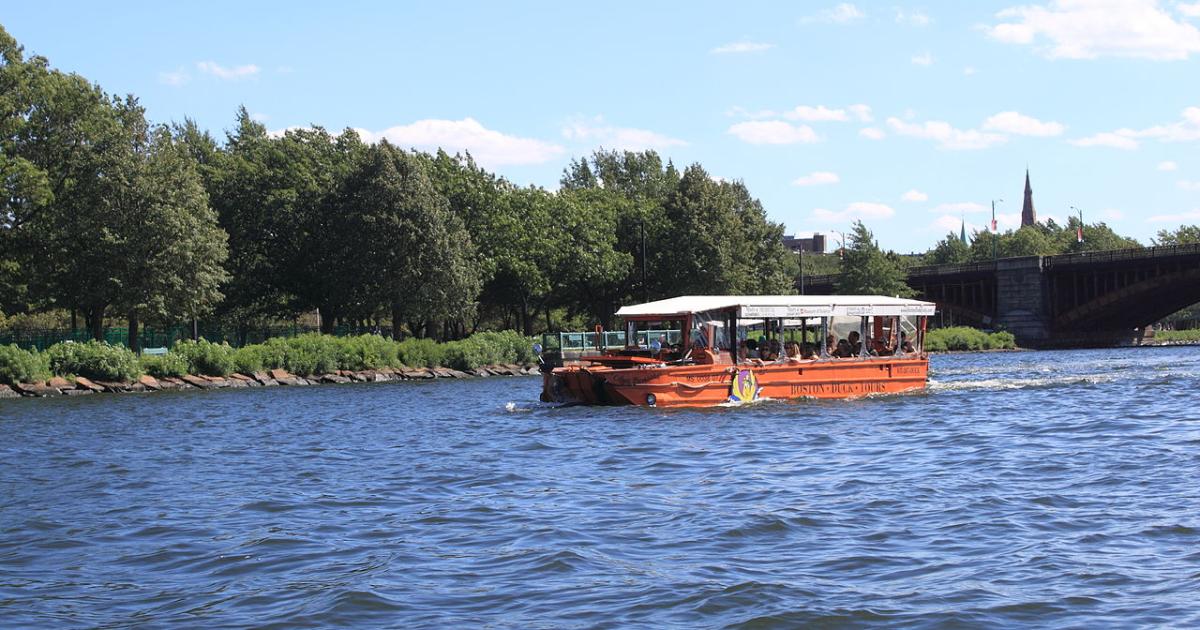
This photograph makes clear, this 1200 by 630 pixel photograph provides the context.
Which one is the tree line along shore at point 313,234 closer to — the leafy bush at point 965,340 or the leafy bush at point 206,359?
the leafy bush at point 206,359

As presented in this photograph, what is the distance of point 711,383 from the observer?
30.3m

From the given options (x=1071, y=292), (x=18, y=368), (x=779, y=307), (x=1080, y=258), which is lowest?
(x=18, y=368)

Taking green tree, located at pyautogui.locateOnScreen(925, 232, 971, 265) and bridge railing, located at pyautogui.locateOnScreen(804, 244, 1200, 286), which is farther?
green tree, located at pyautogui.locateOnScreen(925, 232, 971, 265)

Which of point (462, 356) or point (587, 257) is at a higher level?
point (587, 257)

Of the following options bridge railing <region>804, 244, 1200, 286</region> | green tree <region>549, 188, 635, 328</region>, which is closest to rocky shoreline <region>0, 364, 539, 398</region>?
green tree <region>549, 188, 635, 328</region>

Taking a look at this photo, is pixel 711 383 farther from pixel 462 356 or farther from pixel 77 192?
pixel 77 192

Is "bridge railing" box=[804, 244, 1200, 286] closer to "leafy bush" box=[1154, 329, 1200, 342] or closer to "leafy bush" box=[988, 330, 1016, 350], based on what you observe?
"leafy bush" box=[988, 330, 1016, 350]

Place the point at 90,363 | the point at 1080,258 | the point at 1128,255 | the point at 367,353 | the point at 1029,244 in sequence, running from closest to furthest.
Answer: the point at 90,363 < the point at 367,353 < the point at 1128,255 < the point at 1080,258 < the point at 1029,244

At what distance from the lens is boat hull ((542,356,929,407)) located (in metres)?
29.8

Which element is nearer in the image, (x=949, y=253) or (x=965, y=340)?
(x=965, y=340)

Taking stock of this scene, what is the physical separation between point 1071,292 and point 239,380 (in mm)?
64981

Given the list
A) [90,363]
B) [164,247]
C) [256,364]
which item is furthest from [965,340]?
[90,363]

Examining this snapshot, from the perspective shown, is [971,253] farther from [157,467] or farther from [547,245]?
[157,467]

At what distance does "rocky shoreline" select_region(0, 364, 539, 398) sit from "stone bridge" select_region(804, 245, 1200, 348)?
43685mm
